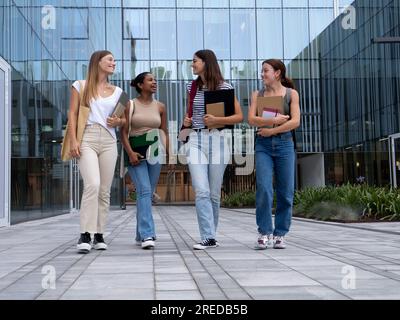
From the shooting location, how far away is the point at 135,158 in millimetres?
6121

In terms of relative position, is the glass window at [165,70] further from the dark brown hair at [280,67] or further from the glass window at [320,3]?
the dark brown hair at [280,67]

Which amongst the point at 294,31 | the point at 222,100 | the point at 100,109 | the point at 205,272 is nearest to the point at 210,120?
the point at 222,100

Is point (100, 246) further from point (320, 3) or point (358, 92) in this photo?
point (320, 3)

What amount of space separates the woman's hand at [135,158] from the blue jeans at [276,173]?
121 cm

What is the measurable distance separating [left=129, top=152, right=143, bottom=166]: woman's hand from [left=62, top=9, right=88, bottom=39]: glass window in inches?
629

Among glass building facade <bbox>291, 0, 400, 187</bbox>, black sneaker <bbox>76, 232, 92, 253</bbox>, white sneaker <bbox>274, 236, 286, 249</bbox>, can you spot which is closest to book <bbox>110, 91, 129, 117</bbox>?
black sneaker <bbox>76, 232, 92, 253</bbox>

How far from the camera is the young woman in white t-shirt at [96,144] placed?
578 cm

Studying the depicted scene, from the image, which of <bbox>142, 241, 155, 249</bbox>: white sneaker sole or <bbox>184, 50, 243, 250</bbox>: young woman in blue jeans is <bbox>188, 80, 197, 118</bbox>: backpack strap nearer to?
<bbox>184, 50, 243, 250</bbox>: young woman in blue jeans

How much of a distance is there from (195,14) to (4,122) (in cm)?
2417

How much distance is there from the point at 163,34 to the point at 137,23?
1.65 m

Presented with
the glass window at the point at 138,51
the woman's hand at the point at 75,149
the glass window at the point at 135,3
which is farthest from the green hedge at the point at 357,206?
the glass window at the point at 135,3

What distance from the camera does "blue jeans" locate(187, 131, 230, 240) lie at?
19.3ft

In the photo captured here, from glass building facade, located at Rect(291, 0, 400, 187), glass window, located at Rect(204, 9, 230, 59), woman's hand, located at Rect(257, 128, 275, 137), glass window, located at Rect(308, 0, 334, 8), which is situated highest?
glass window, located at Rect(308, 0, 334, 8)
